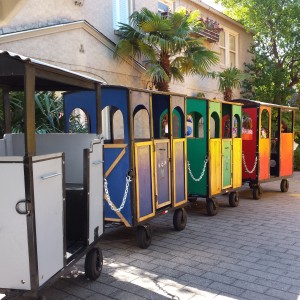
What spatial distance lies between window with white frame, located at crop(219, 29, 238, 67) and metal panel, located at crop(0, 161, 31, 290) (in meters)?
15.4

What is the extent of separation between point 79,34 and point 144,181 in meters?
5.66

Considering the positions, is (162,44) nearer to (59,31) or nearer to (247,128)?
(59,31)

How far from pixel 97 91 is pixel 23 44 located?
4796 mm

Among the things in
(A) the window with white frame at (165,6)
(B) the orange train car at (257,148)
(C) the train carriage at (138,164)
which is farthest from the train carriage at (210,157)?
(A) the window with white frame at (165,6)

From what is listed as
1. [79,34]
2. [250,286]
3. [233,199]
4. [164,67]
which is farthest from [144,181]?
[164,67]

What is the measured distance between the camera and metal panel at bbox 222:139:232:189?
7941mm

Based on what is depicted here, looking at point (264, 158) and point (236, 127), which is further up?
point (236, 127)

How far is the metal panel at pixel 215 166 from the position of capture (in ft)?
24.4

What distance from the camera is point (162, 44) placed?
10.7 meters

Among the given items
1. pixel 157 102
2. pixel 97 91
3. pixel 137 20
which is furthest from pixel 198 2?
pixel 97 91

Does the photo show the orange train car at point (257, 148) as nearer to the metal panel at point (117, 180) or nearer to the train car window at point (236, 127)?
the train car window at point (236, 127)

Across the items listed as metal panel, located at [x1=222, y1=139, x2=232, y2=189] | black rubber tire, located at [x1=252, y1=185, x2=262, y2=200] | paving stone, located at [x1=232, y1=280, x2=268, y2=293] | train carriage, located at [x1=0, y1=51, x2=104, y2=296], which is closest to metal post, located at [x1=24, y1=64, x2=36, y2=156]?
train carriage, located at [x1=0, y1=51, x2=104, y2=296]

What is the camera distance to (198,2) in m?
15.1

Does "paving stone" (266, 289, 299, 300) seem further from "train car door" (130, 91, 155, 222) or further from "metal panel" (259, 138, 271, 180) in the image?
"metal panel" (259, 138, 271, 180)
